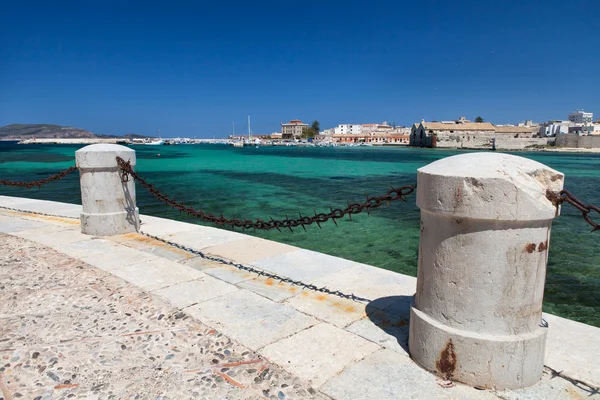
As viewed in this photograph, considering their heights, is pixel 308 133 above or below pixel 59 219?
above

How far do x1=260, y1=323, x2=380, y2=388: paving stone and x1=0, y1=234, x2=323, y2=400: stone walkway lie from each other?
10cm

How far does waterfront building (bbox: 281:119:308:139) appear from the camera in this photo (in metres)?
191

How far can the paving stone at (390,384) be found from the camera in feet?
7.36

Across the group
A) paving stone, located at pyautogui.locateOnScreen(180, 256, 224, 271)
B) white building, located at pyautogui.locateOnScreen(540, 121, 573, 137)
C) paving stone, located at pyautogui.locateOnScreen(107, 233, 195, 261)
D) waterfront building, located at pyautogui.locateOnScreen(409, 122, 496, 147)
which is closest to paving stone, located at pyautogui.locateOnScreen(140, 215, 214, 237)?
paving stone, located at pyautogui.locateOnScreen(107, 233, 195, 261)

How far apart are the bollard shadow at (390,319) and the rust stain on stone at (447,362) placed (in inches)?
13.3

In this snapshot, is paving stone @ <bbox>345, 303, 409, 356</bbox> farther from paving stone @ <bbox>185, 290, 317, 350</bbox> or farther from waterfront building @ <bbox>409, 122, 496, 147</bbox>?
waterfront building @ <bbox>409, 122, 496, 147</bbox>

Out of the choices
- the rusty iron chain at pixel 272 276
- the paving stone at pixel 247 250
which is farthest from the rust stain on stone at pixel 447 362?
the paving stone at pixel 247 250

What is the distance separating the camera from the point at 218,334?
9.80ft

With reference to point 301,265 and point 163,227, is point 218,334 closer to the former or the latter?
point 301,265

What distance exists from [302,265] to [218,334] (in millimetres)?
1867

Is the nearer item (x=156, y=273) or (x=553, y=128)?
(x=156, y=273)

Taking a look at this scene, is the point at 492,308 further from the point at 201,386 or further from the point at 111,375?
the point at 111,375

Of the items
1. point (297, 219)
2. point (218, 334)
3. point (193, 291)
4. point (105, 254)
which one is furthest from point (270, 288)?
point (105, 254)

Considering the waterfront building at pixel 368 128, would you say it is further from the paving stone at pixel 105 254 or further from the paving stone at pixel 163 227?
the paving stone at pixel 105 254
